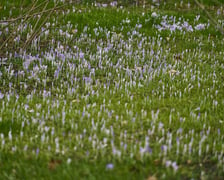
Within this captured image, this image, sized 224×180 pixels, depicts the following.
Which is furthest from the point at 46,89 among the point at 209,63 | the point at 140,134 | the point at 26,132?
Result: the point at 209,63

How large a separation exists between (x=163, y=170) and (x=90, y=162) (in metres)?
0.79

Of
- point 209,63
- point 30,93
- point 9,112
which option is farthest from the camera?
point 209,63

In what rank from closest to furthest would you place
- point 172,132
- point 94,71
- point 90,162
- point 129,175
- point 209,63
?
point 129,175
point 90,162
point 172,132
point 94,71
point 209,63

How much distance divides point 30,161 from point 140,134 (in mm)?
1426

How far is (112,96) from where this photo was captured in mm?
6328

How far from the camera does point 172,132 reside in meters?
4.91

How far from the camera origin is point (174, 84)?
22.3 ft

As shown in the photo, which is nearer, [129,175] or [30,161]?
[129,175]

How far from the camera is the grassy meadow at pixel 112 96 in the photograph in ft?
14.1

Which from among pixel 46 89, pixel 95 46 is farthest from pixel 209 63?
pixel 46 89

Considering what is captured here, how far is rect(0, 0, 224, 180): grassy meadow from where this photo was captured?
170 inches

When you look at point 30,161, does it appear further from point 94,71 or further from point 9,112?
point 94,71

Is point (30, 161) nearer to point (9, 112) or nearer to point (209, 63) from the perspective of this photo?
point (9, 112)

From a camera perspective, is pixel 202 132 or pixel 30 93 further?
pixel 30 93
